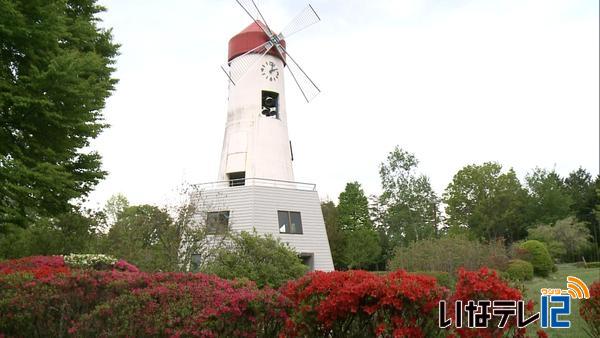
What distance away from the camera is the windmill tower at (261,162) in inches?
800

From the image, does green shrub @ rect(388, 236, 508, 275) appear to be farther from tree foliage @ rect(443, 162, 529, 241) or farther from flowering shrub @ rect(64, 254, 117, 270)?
tree foliage @ rect(443, 162, 529, 241)

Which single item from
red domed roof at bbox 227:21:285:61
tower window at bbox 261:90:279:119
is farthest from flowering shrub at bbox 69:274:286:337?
red domed roof at bbox 227:21:285:61

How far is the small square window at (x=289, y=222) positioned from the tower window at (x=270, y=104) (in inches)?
182

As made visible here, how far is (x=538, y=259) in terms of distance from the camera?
2902 cm

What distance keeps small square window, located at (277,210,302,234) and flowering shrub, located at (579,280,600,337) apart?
14611mm

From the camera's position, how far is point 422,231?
42.3 m

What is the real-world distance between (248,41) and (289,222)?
8.62 metres

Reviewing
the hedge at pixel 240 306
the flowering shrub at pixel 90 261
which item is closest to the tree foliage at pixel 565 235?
the flowering shrub at pixel 90 261

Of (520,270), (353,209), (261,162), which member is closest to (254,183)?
(261,162)

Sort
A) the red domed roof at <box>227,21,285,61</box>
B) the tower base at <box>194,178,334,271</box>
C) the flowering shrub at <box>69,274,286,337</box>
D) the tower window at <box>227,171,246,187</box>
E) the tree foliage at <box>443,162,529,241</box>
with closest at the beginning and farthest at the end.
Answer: the flowering shrub at <box>69,274,286,337</box>
the tower base at <box>194,178,334,271</box>
the tower window at <box>227,171,246,187</box>
the red domed roof at <box>227,21,285,61</box>
the tree foliage at <box>443,162,529,241</box>

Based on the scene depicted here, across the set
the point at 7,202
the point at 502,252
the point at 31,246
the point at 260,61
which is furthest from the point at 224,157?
the point at 502,252

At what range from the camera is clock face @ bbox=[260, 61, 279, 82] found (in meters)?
22.8

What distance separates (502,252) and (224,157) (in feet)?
46.4

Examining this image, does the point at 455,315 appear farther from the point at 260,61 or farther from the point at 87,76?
the point at 260,61
